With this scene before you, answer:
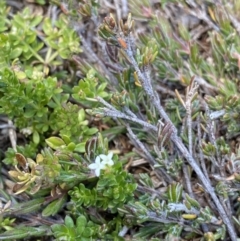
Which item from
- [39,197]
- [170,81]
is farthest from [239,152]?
[39,197]

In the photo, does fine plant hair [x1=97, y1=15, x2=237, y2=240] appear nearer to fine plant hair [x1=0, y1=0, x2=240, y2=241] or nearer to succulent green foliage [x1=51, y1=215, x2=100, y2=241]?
fine plant hair [x1=0, y1=0, x2=240, y2=241]

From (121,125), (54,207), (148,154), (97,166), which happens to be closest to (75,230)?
(54,207)

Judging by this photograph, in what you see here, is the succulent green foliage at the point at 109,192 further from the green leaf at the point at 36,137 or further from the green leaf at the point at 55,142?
the green leaf at the point at 36,137

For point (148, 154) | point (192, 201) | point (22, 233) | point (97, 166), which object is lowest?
point (22, 233)

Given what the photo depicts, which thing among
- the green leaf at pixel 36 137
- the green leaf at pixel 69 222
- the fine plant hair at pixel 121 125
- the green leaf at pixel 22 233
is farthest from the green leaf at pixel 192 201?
the green leaf at pixel 36 137

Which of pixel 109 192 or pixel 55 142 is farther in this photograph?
pixel 55 142

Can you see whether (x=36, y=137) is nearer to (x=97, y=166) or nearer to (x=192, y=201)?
(x=97, y=166)

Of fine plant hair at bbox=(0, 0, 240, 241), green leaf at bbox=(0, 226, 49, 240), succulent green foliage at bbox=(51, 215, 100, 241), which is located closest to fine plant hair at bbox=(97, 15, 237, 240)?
fine plant hair at bbox=(0, 0, 240, 241)
